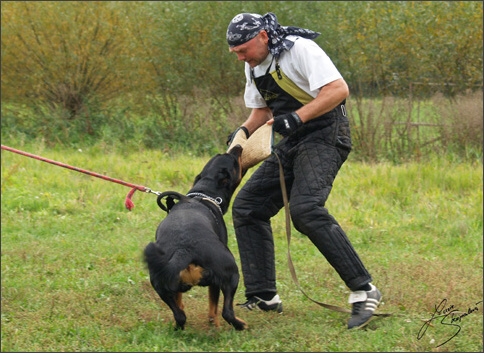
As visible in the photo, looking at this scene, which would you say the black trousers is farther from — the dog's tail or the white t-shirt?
the dog's tail

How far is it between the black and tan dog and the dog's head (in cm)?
22

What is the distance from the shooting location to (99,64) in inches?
563

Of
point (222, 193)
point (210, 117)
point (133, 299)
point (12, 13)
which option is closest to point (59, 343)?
point (133, 299)

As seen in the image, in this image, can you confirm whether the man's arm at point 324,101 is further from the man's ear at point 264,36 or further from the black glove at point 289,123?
the man's ear at point 264,36

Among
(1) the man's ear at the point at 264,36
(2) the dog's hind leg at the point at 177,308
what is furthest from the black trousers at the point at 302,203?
(2) the dog's hind leg at the point at 177,308

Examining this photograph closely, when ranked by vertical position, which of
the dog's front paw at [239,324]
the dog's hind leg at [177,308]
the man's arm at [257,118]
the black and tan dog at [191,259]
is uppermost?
the man's arm at [257,118]

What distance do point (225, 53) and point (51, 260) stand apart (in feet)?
25.2

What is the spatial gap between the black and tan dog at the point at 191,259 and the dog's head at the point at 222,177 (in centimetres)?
22

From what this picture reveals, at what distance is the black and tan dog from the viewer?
14.5ft

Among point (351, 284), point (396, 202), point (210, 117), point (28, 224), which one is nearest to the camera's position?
point (351, 284)

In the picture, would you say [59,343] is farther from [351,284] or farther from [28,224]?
[28,224]

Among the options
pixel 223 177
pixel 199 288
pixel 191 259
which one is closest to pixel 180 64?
pixel 199 288

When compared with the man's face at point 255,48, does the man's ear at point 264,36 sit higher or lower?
higher

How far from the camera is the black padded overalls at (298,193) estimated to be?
4.97 metres
